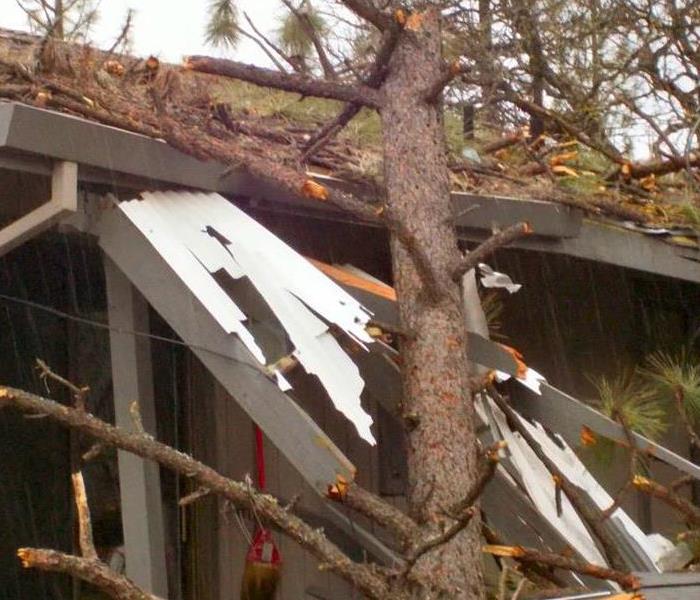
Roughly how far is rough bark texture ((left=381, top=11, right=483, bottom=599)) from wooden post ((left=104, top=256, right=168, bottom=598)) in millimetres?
1150

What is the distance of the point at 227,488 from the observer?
3.65 metres

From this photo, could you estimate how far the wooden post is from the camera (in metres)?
4.75

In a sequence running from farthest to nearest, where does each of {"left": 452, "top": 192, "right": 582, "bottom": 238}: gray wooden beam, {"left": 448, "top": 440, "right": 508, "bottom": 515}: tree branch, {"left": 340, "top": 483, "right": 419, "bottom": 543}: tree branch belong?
→ {"left": 452, "top": 192, "right": 582, "bottom": 238}: gray wooden beam, {"left": 340, "top": 483, "right": 419, "bottom": 543}: tree branch, {"left": 448, "top": 440, "right": 508, "bottom": 515}: tree branch

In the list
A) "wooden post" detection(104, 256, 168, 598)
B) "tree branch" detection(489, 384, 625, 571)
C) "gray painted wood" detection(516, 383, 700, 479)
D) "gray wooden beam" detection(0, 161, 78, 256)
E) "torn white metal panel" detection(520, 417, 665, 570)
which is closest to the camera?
"gray wooden beam" detection(0, 161, 78, 256)

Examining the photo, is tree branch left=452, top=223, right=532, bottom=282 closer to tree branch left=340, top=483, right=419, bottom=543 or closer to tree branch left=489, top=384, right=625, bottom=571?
tree branch left=489, top=384, right=625, bottom=571

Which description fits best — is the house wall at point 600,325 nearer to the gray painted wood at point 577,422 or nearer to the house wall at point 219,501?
the house wall at point 219,501

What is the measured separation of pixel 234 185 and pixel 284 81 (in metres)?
0.69

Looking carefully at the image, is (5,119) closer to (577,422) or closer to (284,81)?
(284,81)

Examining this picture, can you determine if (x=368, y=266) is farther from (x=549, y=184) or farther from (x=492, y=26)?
(x=492, y=26)

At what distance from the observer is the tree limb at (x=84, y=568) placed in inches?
121

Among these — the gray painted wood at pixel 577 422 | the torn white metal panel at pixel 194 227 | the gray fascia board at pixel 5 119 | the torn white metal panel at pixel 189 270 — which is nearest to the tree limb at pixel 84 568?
the torn white metal panel at pixel 189 270

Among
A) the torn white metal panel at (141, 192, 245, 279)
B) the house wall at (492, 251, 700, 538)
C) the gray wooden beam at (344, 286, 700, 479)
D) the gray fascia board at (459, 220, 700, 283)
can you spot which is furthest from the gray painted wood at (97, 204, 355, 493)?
the house wall at (492, 251, 700, 538)

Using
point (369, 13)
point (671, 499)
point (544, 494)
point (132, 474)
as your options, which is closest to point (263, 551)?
point (132, 474)

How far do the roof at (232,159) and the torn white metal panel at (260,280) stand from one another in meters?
0.18
